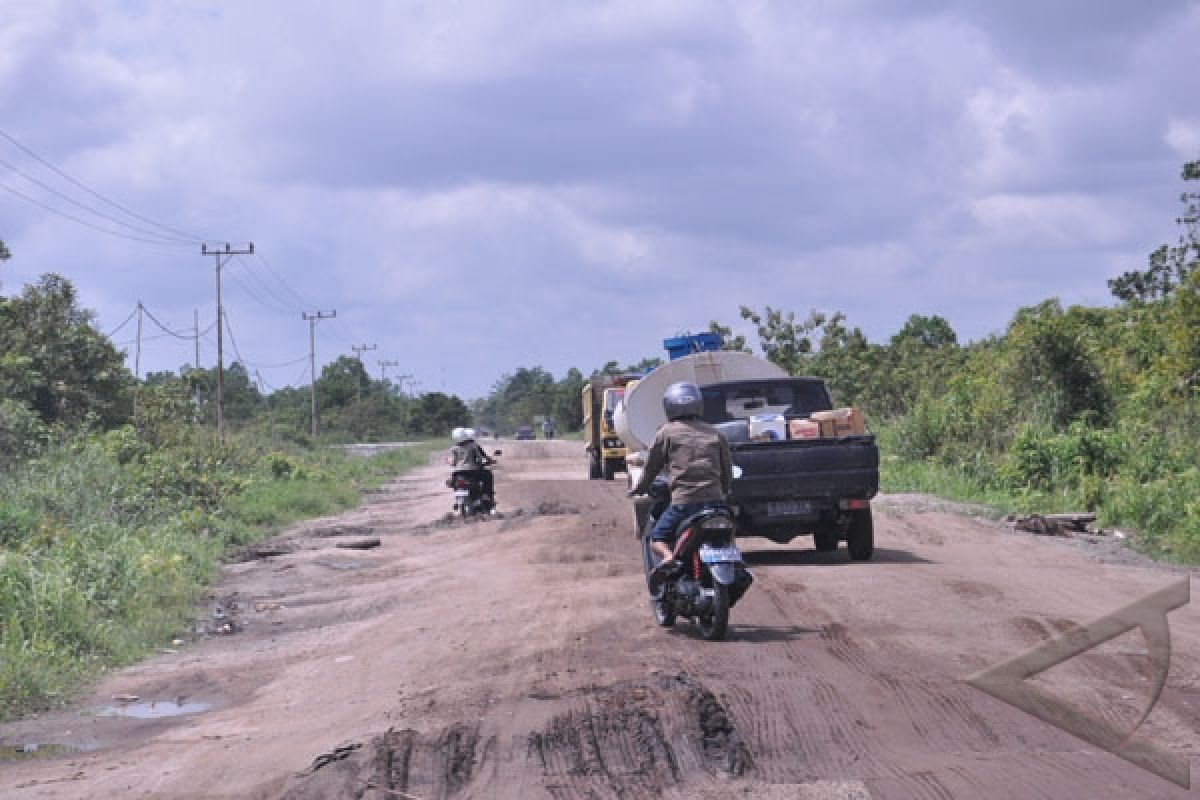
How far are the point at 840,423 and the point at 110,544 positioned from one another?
30.1 ft

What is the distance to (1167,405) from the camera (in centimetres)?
2486

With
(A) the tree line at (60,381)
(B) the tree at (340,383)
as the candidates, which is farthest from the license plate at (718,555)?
(B) the tree at (340,383)

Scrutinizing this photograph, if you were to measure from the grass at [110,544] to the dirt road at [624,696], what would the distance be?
19.9 inches

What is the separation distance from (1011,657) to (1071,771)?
112 inches

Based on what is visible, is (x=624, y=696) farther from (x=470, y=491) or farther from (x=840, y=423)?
(x=470, y=491)

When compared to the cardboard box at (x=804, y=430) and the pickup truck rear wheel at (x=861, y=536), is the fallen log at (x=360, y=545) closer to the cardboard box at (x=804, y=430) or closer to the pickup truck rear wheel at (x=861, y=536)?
the cardboard box at (x=804, y=430)

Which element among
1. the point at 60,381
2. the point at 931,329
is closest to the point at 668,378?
the point at 60,381

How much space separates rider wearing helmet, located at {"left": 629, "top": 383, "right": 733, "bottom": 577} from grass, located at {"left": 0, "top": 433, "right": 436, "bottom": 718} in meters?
4.69

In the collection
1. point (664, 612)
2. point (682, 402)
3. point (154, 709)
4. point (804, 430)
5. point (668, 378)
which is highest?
point (668, 378)

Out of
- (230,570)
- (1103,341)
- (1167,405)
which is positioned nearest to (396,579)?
(230,570)

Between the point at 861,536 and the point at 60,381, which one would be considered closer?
the point at 861,536

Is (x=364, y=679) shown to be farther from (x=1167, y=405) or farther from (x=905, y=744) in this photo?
(x=1167, y=405)

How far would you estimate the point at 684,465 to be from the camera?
987 centimetres

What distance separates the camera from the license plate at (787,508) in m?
14.1
